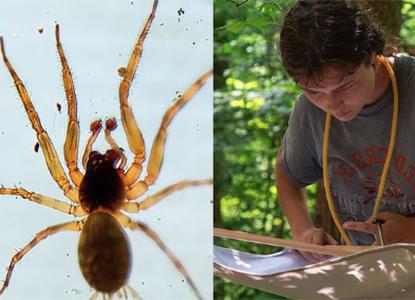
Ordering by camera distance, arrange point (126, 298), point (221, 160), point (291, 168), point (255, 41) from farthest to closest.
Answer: point (221, 160)
point (255, 41)
point (291, 168)
point (126, 298)

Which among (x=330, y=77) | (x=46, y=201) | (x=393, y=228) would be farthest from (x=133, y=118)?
(x=393, y=228)

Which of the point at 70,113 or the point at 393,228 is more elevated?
the point at 70,113

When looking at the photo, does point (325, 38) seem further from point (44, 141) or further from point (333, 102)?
point (44, 141)

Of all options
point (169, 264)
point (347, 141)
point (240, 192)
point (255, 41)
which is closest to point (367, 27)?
point (347, 141)

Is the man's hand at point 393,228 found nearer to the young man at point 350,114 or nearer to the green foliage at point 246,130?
the young man at point 350,114

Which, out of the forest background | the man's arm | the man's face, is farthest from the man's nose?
the forest background

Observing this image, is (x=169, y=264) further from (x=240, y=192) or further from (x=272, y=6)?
(x=240, y=192)

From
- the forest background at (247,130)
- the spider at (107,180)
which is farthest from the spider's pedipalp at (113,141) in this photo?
the forest background at (247,130)
